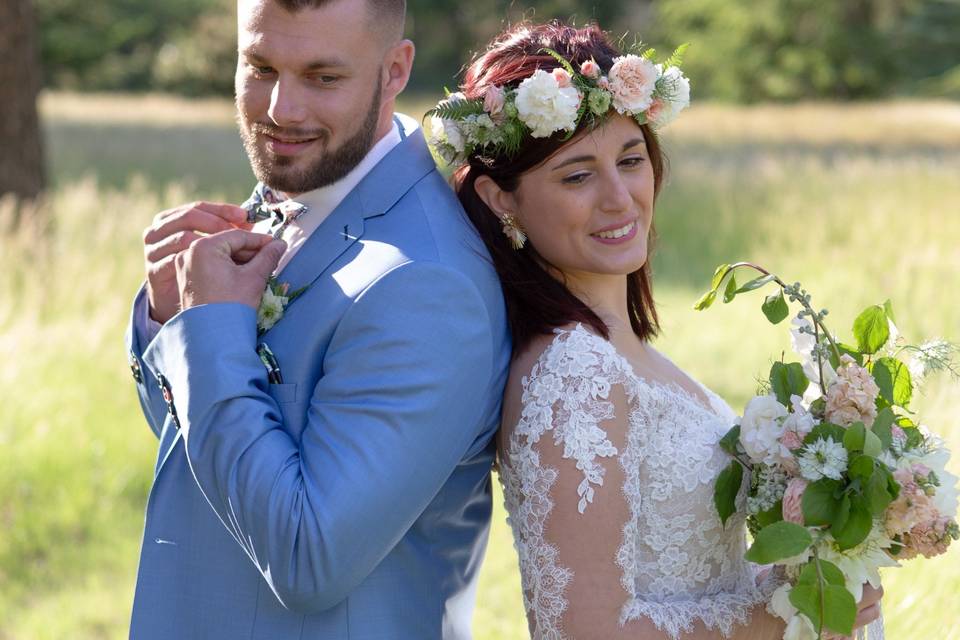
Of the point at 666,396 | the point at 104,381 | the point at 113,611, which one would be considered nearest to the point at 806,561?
the point at 666,396

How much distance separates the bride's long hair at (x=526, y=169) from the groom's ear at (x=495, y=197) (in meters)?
0.01

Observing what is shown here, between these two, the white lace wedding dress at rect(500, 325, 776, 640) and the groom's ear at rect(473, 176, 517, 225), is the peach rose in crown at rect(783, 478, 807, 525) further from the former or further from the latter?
the groom's ear at rect(473, 176, 517, 225)

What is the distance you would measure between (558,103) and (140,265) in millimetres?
6619

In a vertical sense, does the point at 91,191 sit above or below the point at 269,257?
below

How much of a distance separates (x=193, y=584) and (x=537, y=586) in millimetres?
745

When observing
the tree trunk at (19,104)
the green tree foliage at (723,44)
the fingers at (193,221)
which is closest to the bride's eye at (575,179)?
the fingers at (193,221)

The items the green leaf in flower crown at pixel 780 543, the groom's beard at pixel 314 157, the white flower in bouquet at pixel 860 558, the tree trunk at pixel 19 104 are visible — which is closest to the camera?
the green leaf in flower crown at pixel 780 543

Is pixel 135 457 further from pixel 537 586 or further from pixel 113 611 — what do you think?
pixel 537 586

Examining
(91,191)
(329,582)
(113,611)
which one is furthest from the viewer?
(91,191)

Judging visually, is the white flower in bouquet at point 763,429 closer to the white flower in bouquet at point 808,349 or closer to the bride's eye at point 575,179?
the white flower in bouquet at point 808,349

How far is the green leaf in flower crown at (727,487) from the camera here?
275 centimetres

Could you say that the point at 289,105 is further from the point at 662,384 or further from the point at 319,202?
the point at 662,384

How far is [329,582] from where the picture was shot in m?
2.25

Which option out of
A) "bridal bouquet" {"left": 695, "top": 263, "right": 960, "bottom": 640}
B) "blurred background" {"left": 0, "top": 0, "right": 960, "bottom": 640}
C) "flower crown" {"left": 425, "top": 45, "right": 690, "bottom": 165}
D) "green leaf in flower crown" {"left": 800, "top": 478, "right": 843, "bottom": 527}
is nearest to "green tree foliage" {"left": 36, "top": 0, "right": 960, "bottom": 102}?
"blurred background" {"left": 0, "top": 0, "right": 960, "bottom": 640}
